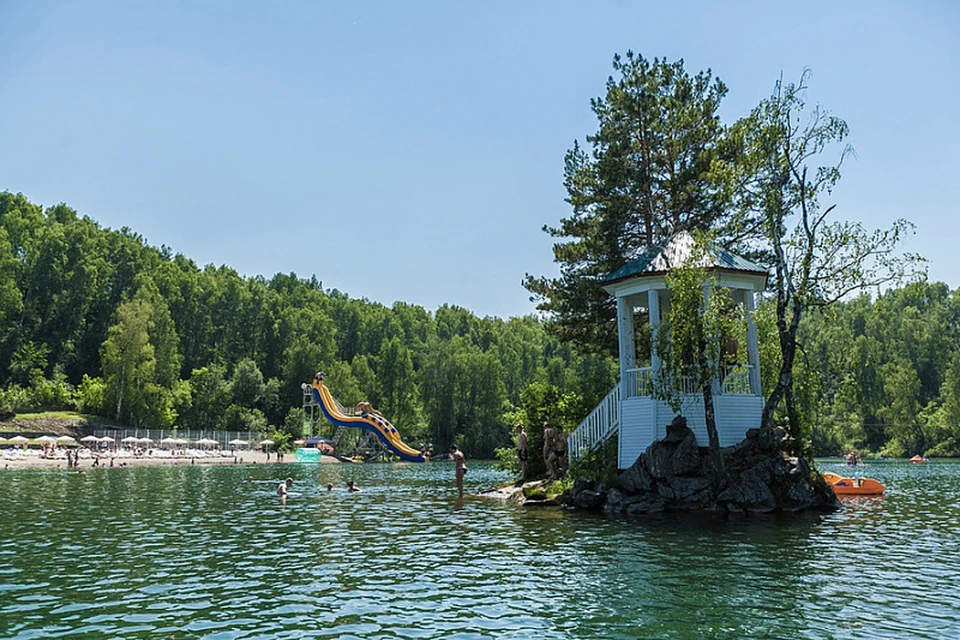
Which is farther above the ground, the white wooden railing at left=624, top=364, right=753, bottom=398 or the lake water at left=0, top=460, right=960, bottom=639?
the white wooden railing at left=624, top=364, right=753, bottom=398

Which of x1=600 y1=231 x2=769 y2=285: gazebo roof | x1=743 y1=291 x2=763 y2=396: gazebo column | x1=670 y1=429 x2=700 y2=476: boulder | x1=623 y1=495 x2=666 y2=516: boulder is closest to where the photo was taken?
x1=623 y1=495 x2=666 y2=516: boulder

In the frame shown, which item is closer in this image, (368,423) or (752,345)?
(752,345)

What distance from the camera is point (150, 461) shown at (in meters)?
63.7

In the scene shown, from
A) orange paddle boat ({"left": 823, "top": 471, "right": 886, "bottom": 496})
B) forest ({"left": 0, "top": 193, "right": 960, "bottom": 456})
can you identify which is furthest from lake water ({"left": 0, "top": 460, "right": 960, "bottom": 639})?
forest ({"left": 0, "top": 193, "right": 960, "bottom": 456})

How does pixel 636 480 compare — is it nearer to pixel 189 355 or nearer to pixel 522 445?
pixel 522 445

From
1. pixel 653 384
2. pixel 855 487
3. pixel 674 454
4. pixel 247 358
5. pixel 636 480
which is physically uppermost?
pixel 247 358

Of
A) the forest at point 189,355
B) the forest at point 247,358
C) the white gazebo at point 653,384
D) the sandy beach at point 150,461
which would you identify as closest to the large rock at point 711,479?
the white gazebo at point 653,384

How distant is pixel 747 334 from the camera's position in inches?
926

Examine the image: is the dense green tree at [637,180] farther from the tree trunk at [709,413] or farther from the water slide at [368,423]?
the water slide at [368,423]

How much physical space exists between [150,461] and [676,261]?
181 feet

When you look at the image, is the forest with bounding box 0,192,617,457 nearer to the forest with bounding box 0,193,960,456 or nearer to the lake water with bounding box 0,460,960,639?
the forest with bounding box 0,193,960,456

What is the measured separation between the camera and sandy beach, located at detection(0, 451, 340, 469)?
52281mm

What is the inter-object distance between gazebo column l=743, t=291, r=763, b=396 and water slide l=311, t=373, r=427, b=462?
56066mm

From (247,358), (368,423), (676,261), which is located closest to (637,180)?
(676,261)
